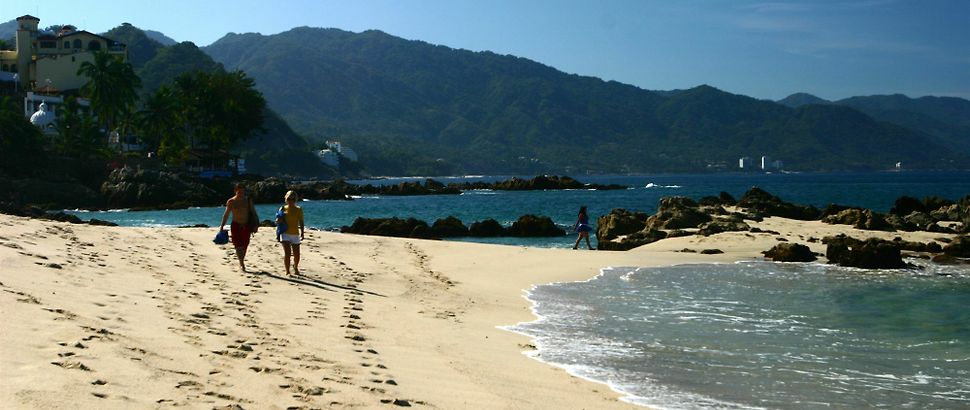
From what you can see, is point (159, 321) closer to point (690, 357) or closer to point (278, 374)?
point (278, 374)

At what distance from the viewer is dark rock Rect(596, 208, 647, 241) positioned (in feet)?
117

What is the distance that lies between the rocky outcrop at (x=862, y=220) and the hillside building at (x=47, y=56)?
290ft

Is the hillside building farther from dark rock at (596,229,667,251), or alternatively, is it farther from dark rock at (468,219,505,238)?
dark rock at (596,229,667,251)

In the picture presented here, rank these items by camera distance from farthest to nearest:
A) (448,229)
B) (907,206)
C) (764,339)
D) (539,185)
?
(539,185), (907,206), (448,229), (764,339)

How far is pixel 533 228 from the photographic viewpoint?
128 feet

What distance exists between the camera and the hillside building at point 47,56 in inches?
4043

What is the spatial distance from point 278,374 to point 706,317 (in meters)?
8.38

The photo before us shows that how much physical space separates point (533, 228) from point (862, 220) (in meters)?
13.8

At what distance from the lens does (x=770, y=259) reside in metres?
24.8

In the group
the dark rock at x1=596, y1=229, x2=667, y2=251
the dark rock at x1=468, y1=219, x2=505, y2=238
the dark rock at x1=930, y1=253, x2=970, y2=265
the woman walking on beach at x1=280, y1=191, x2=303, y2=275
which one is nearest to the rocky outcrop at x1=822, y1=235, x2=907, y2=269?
the dark rock at x1=930, y1=253, x2=970, y2=265

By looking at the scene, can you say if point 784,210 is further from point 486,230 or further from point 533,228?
point 486,230

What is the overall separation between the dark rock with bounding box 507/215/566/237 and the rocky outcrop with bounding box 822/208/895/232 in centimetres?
1179

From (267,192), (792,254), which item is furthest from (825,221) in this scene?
(267,192)

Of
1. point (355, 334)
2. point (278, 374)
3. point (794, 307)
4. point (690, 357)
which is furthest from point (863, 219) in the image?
point (278, 374)
